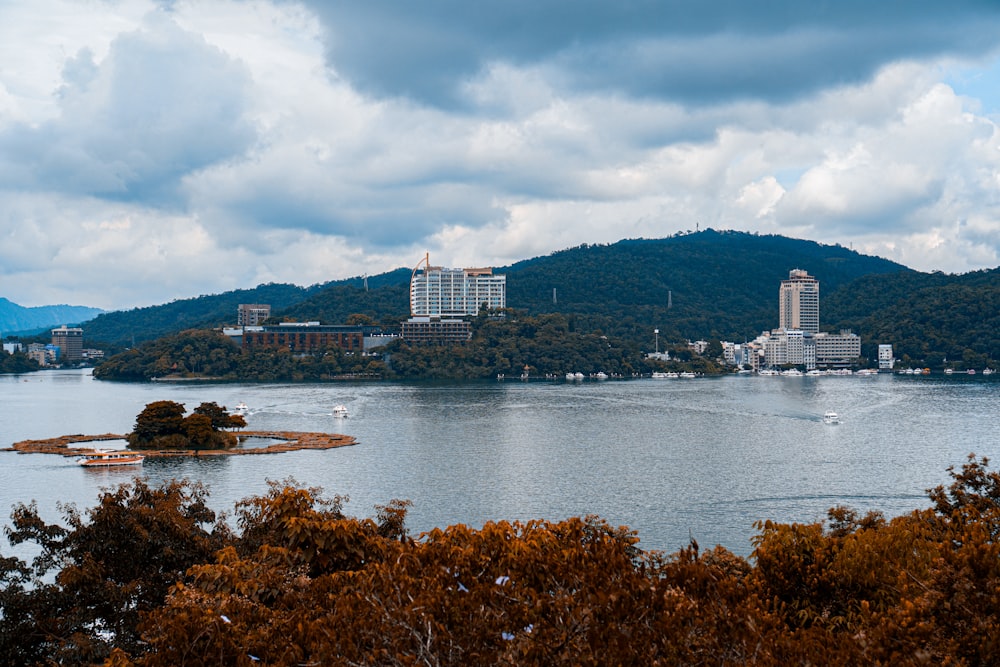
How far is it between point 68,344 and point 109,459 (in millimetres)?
122005

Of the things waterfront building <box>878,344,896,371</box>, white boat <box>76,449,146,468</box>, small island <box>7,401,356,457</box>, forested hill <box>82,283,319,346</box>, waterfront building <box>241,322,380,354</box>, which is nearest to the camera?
white boat <box>76,449,146,468</box>

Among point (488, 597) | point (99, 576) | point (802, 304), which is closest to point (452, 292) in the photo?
point (802, 304)

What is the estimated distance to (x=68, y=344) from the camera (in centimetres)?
14825

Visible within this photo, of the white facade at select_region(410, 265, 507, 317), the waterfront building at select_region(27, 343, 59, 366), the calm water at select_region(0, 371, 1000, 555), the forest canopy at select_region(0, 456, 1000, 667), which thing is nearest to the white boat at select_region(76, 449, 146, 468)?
the calm water at select_region(0, 371, 1000, 555)

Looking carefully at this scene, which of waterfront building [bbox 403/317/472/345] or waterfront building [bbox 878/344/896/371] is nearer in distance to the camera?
waterfront building [bbox 403/317/472/345]

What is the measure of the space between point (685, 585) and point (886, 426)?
46.1m

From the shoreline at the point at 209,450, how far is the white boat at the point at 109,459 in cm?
177

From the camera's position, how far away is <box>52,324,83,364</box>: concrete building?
145 metres

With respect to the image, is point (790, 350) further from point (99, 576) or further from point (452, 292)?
point (99, 576)

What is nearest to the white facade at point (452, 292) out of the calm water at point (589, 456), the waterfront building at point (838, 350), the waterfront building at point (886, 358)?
the waterfront building at point (838, 350)

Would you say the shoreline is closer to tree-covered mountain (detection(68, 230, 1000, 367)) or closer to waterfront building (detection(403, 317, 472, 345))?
waterfront building (detection(403, 317, 472, 345))

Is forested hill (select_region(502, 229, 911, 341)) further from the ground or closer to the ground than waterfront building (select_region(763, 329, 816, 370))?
further from the ground

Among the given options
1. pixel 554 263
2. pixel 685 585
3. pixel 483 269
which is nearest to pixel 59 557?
pixel 685 585

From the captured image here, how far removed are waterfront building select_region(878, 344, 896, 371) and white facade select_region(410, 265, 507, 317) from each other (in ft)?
167
